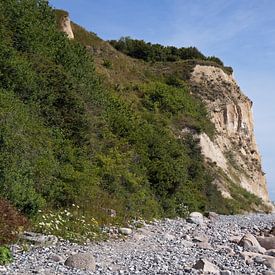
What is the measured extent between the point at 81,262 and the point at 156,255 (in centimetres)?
371

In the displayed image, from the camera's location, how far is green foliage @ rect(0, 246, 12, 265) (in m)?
13.0

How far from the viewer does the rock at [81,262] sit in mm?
13531

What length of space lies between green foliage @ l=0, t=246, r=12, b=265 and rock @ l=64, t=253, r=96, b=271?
4.88 ft

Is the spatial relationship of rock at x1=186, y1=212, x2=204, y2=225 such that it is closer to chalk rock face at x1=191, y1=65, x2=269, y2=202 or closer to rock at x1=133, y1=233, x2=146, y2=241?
rock at x1=133, y1=233, x2=146, y2=241

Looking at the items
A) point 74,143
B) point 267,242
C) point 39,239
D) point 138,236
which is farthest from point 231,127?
point 39,239

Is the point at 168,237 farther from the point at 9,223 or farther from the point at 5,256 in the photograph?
the point at 5,256

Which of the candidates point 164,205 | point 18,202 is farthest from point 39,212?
point 164,205

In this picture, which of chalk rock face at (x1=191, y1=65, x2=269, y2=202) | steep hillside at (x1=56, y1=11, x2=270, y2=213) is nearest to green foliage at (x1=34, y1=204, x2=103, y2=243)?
steep hillside at (x1=56, y1=11, x2=270, y2=213)

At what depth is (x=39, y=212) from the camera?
18094 mm

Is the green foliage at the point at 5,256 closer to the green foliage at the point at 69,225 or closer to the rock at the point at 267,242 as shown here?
the green foliage at the point at 69,225

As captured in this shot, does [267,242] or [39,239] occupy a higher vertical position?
[267,242]

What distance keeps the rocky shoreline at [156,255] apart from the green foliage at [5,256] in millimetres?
190

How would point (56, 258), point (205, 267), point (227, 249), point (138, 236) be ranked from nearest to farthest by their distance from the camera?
point (56, 258) < point (205, 267) < point (227, 249) < point (138, 236)

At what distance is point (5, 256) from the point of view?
43.2 feet
